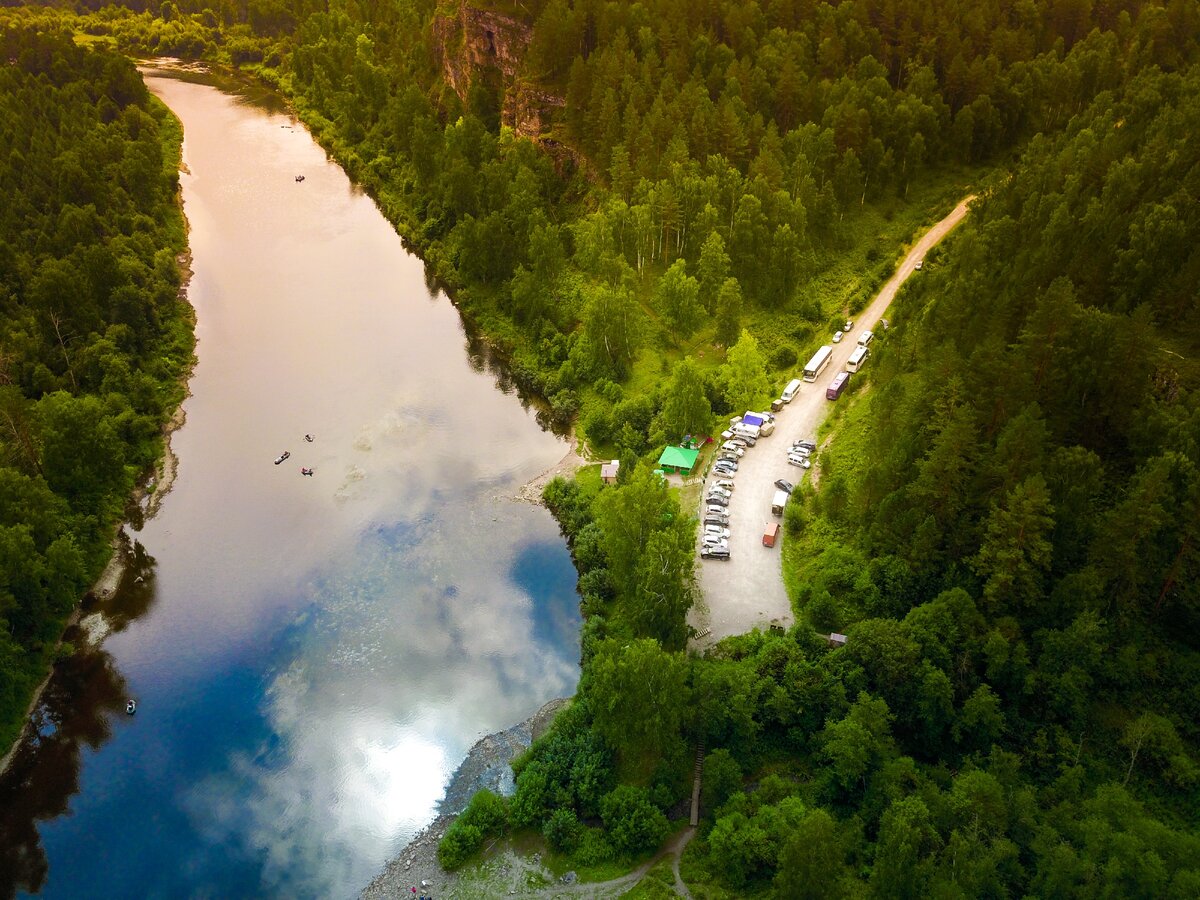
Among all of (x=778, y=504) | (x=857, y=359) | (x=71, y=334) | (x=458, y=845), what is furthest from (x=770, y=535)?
(x=71, y=334)

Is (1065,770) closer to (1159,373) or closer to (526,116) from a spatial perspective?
(1159,373)

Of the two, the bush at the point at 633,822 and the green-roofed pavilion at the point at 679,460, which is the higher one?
the green-roofed pavilion at the point at 679,460

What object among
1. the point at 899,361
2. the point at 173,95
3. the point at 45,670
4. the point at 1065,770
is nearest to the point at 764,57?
the point at 899,361

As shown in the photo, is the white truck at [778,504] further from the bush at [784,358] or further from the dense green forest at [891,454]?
the bush at [784,358]

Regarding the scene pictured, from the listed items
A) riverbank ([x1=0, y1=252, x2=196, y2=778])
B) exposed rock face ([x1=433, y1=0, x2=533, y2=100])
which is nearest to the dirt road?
riverbank ([x1=0, y1=252, x2=196, y2=778])

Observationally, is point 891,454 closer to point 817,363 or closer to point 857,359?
point 817,363

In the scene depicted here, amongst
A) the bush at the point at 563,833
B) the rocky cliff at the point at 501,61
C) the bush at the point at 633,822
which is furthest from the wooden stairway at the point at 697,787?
the rocky cliff at the point at 501,61
